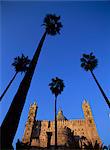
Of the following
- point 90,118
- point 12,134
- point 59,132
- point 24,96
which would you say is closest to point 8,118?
point 12,134

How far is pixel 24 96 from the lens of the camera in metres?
18.4

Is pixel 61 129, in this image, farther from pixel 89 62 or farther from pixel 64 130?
pixel 89 62

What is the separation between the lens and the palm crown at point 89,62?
40647 millimetres

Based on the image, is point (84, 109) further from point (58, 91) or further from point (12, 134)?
point (12, 134)

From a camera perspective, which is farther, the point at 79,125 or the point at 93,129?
the point at 79,125

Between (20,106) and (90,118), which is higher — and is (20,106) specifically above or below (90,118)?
below

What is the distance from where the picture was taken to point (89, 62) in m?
41.3

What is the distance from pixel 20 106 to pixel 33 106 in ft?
219

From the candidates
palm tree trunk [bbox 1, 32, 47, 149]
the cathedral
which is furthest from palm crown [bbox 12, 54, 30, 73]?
the cathedral

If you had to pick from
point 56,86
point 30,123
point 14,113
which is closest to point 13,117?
point 14,113

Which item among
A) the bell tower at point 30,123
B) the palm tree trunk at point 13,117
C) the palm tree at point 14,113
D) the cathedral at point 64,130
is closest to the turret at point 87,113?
the cathedral at point 64,130

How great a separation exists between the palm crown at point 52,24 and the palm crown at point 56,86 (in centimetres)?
1693

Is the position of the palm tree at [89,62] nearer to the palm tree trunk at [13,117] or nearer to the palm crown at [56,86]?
the palm crown at [56,86]

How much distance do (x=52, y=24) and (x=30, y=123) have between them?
52.1m
